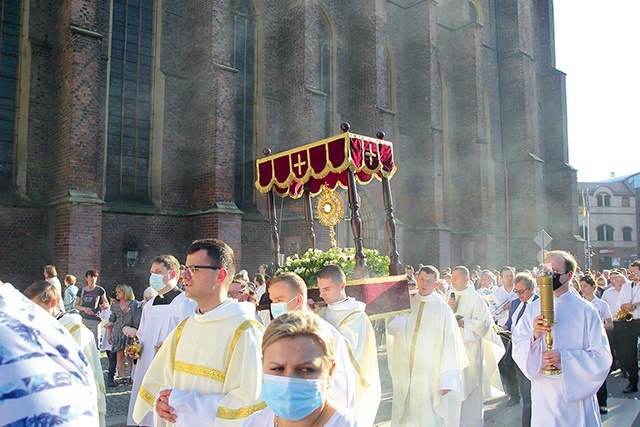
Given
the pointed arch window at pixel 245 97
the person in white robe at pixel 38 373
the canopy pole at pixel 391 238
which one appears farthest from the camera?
the pointed arch window at pixel 245 97

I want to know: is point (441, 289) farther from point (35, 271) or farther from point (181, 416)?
point (35, 271)

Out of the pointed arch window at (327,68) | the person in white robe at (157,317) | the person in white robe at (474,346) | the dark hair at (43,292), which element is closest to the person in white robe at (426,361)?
the person in white robe at (474,346)

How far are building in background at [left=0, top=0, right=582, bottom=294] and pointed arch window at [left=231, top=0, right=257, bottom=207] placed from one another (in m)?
0.05

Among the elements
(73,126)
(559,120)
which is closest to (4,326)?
(73,126)

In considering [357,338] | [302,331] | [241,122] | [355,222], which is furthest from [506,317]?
[241,122]

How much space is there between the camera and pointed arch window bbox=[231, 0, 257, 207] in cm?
1753

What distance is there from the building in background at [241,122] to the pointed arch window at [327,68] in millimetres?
60

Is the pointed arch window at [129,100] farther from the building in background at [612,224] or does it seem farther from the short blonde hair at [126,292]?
the building in background at [612,224]

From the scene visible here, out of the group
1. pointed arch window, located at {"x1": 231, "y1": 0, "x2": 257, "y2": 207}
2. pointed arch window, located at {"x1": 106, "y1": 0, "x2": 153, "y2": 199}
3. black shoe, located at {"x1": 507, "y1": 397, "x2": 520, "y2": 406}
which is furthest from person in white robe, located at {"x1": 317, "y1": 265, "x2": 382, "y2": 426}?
pointed arch window, located at {"x1": 231, "y1": 0, "x2": 257, "y2": 207}

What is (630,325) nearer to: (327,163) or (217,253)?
(327,163)

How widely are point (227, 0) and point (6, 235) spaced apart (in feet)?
29.7

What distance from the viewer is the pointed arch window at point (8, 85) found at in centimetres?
1302

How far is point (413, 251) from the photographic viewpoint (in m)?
21.8

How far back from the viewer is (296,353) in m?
1.93
